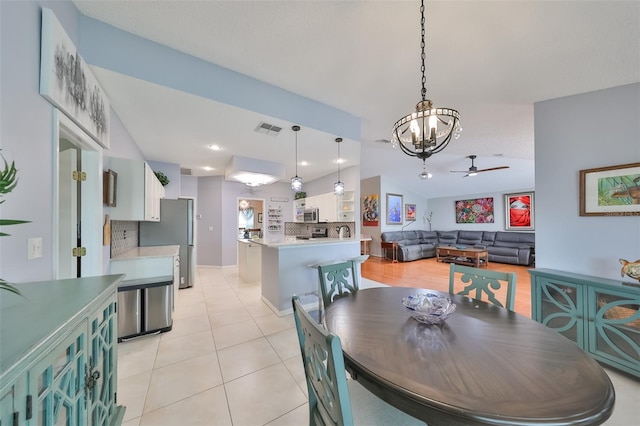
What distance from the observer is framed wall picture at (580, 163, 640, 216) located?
2.07 m

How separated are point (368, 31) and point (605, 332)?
3.16m

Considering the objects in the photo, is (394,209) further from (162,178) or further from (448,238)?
(162,178)

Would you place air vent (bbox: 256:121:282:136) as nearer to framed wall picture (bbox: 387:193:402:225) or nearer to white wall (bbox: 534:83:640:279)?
white wall (bbox: 534:83:640:279)

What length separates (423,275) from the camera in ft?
17.7

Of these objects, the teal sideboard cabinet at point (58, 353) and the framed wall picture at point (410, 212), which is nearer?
the teal sideboard cabinet at point (58, 353)

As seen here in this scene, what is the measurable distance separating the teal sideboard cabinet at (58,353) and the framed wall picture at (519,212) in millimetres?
9510

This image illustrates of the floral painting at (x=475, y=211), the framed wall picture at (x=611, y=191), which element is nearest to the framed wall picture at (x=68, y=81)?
the framed wall picture at (x=611, y=191)

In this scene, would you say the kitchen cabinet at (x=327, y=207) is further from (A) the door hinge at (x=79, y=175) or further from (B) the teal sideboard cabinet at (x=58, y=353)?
(B) the teal sideboard cabinet at (x=58, y=353)

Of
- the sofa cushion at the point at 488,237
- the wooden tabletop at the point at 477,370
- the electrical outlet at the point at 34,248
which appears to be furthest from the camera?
the sofa cushion at the point at 488,237

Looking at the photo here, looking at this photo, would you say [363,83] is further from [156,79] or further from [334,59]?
[156,79]

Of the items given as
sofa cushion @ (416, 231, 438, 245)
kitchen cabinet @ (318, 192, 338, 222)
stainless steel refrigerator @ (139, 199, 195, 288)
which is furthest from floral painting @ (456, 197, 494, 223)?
stainless steel refrigerator @ (139, 199, 195, 288)

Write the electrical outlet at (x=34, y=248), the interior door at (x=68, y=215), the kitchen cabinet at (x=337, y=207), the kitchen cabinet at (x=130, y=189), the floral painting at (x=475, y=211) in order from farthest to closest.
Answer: the floral painting at (x=475, y=211) < the kitchen cabinet at (x=337, y=207) < the kitchen cabinet at (x=130, y=189) < the interior door at (x=68, y=215) < the electrical outlet at (x=34, y=248)

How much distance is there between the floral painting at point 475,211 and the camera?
784 centimetres

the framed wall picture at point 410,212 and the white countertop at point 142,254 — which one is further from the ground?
the framed wall picture at point 410,212
